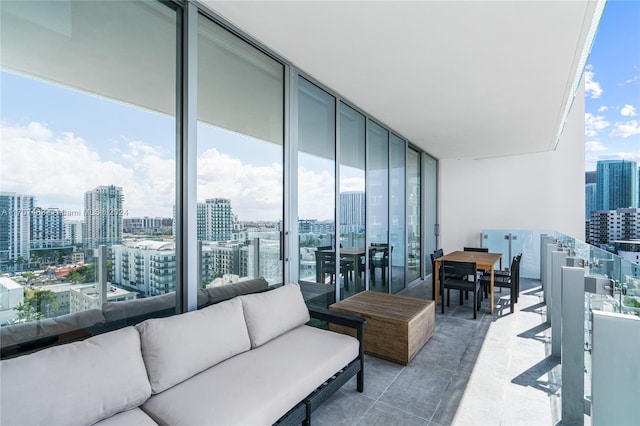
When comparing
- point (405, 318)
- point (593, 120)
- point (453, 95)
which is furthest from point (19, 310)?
point (593, 120)

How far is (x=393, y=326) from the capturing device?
124 inches

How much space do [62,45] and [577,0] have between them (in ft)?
10.9

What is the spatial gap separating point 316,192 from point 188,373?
2331 millimetres

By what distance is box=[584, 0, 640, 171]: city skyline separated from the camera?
5058 millimetres

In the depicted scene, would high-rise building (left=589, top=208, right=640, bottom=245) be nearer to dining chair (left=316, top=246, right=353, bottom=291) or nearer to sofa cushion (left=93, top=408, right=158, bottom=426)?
dining chair (left=316, top=246, right=353, bottom=291)

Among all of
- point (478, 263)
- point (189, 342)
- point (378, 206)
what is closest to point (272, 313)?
point (189, 342)

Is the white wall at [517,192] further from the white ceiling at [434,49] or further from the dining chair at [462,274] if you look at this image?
the dining chair at [462,274]

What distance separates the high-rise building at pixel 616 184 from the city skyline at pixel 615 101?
0.15m

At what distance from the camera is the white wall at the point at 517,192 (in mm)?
7266

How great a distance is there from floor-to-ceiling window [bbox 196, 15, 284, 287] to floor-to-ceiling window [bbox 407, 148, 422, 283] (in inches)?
161

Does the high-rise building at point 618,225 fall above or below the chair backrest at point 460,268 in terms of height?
above

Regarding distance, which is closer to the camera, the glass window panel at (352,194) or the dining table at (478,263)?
the glass window panel at (352,194)

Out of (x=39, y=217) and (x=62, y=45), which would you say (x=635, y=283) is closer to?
(x=39, y=217)

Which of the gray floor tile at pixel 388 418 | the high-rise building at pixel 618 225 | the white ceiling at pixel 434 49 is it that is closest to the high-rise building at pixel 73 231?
the white ceiling at pixel 434 49
